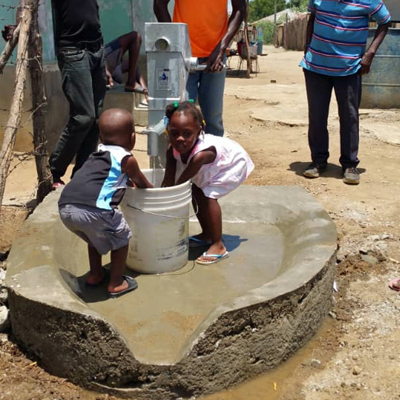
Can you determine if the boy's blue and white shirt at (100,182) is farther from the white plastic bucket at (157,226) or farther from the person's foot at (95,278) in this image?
the person's foot at (95,278)

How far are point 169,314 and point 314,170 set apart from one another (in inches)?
118

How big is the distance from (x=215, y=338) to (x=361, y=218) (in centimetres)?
233

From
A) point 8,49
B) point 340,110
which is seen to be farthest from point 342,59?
point 8,49

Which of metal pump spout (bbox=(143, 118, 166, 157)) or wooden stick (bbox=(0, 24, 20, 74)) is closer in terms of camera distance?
metal pump spout (bbox=(143, 118, 166, 157))

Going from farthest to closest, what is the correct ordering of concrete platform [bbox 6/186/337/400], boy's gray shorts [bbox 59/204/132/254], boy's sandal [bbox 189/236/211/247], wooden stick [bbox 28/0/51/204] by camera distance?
wooden stick [bbox 28/0/51/204], boy's sandal [bbox 189/236/211/247], boy's gray shorts [bbox 59/204/132/254], concrete platform [bbox 6/186/337/400]

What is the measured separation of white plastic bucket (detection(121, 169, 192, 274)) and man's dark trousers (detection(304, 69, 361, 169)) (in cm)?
255

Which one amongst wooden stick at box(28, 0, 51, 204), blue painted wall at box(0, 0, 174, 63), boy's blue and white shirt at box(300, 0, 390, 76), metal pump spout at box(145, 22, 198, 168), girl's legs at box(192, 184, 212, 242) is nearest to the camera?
metal pump spout at box(145, 22, 198, 168)

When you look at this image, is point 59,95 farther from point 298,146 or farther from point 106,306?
point 106,306

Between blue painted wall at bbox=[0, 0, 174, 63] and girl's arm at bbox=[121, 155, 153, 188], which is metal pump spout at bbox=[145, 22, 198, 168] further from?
blue painted wall at bbox=[0, 0, 174, 63]

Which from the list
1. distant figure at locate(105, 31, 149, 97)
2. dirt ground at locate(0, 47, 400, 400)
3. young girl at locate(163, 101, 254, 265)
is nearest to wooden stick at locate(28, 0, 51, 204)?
dirt ground at locate(0, 47, 400, 400)

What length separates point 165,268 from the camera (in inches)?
120

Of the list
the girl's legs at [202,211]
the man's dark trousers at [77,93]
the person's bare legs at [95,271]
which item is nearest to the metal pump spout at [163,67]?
the girl's legs at [202,211]

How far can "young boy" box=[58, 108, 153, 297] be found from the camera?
2.68 metres

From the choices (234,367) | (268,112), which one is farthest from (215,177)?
(268,112)
